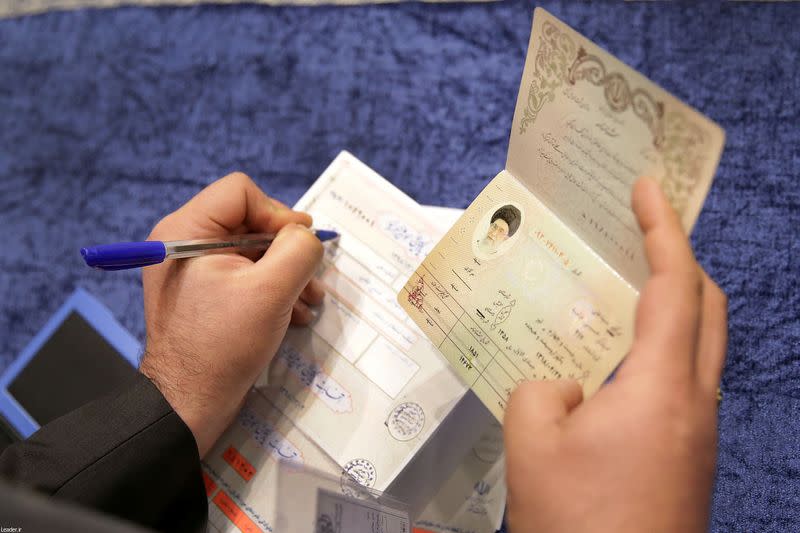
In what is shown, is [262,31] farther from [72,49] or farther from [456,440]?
[456,440]

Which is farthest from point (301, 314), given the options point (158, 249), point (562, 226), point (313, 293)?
point (562, 226)

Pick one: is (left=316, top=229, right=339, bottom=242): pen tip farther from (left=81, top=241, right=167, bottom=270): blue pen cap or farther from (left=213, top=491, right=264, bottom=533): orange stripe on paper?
(left=213, top=491, right=264, bottom=533): orange stripe on paper

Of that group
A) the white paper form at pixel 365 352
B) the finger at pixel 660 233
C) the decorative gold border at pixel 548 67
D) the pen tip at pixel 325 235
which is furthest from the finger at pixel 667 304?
the pen tip at pixel 325 235

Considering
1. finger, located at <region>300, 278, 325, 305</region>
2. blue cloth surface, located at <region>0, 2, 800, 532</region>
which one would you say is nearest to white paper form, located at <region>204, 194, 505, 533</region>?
finger, located at <region>300, 278, 325, 305</region>

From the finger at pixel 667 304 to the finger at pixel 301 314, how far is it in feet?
1.09

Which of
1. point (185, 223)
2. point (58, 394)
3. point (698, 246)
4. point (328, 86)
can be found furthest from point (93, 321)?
point (698, 246)

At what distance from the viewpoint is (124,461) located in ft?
1.65

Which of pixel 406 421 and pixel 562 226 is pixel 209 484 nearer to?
pixel 406 421

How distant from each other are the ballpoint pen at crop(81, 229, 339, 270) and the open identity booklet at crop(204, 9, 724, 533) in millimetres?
81

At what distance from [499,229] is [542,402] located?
140 millimetres

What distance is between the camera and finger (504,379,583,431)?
0.35 metres

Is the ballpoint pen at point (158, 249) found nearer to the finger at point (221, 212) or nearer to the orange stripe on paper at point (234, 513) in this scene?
the finger at point (221, 212)

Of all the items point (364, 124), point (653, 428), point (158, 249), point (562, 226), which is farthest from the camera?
point (364, 124)

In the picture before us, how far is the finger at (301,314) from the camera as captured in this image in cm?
57
